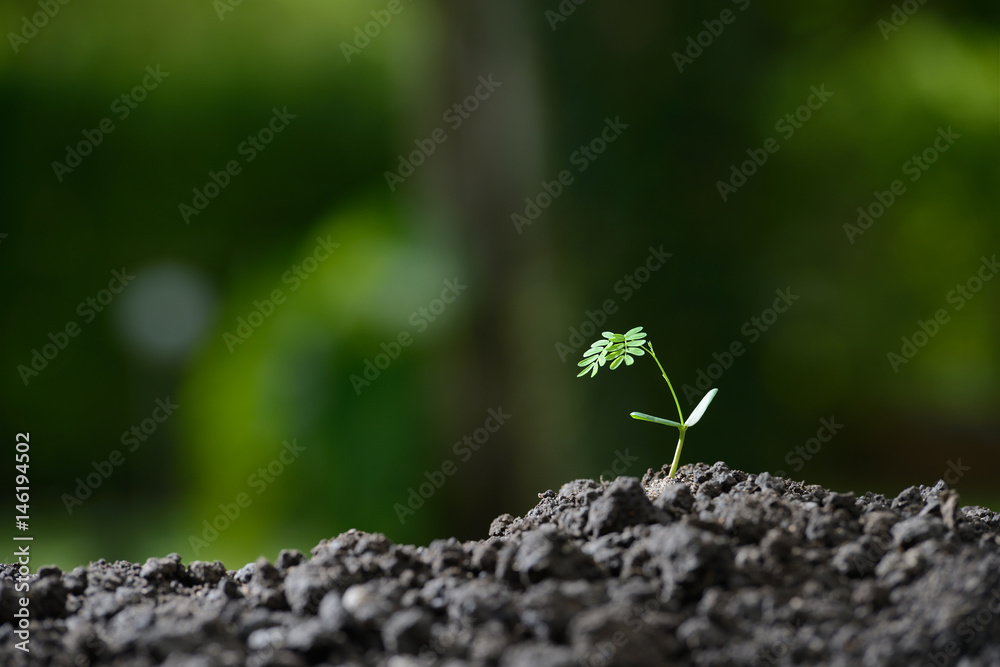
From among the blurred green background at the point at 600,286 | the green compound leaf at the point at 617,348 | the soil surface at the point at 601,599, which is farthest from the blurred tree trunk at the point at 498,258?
the soil surface at the point at 601,599

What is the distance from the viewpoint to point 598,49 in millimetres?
2152

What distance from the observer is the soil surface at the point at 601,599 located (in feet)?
1.69

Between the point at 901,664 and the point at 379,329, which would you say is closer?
the point at 901,664

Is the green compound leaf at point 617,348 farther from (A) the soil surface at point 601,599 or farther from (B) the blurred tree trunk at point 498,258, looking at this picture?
(B) the blurred tree trunk at point 498,258

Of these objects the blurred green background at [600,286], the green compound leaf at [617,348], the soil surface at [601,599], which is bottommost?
the soil surface at [601,599]

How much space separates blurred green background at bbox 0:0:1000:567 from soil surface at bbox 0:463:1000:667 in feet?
4.56

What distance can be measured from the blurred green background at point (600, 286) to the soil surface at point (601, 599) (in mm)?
1391

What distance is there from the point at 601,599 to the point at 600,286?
1601mm

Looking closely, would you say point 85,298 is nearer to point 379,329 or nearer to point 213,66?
point 213,66

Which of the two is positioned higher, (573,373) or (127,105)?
(127,105)

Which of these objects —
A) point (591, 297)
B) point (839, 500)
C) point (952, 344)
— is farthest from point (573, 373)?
point (839, 500)

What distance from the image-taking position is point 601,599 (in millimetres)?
559

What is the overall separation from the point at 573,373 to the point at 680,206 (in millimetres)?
452

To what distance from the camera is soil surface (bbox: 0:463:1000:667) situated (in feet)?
1.69
